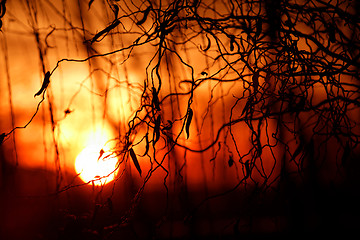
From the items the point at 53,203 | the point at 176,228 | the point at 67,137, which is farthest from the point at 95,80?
the point at 176,228

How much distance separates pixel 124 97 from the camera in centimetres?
140

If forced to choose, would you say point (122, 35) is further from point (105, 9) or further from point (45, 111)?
point (45, 111)

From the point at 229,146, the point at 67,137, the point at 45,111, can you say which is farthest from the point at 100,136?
the point at 229,146

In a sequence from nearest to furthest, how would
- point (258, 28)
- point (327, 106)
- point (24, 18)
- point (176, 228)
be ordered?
point (258, 28) < point (24, 18) < point (327, 106) < point (176, 228)

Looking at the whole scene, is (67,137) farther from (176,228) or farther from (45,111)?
(176,228)

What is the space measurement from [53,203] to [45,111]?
47cm

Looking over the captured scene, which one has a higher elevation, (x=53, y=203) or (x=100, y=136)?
(x=100, y=136)

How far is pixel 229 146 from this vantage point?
1500 millimetres

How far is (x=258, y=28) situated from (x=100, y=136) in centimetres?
76

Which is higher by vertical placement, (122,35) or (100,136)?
(122,35)

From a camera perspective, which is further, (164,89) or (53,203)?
(53,203)

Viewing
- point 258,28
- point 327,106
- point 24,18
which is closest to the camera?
point 258,28

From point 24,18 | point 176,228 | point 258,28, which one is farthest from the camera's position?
point 176,228

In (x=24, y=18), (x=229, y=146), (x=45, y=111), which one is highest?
(x=24, y=18)
